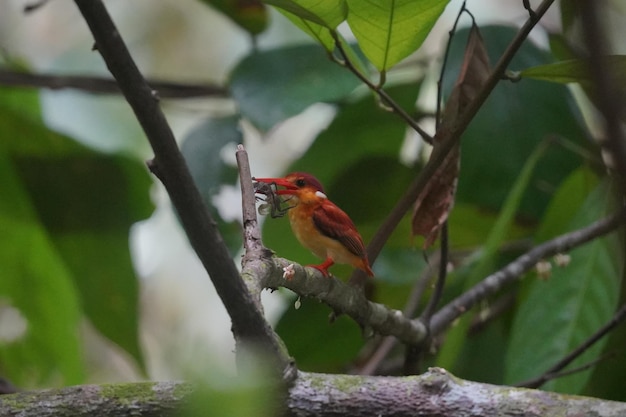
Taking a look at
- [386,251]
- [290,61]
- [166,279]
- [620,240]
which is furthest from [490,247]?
[166,279]

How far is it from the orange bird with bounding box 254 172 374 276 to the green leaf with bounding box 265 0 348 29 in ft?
0.52

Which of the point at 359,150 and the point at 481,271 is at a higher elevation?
the point at 359,150

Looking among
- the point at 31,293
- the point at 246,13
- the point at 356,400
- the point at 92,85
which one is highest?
the point at 246,13

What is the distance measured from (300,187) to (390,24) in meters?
0.19

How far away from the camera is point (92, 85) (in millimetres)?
1414

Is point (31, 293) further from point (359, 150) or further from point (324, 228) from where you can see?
point (324, 228)

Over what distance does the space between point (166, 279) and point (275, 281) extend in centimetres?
201

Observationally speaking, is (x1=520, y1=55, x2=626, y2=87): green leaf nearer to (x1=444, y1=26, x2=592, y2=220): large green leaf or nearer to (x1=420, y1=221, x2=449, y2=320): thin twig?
(x1=420, y1=221, x2=449, y2=320): thin twig

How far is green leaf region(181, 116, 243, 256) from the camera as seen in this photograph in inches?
45.6

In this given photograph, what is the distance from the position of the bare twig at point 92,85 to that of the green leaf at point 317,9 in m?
0.66

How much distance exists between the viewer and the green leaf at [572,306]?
1.01 meters

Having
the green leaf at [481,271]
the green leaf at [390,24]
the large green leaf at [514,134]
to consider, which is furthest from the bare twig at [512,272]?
the green leaf at [390,24]

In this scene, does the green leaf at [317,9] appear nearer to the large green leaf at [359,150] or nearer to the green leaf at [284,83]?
the green leaf at [284,83]

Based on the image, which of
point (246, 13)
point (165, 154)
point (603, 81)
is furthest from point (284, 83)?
point (603, 81)
